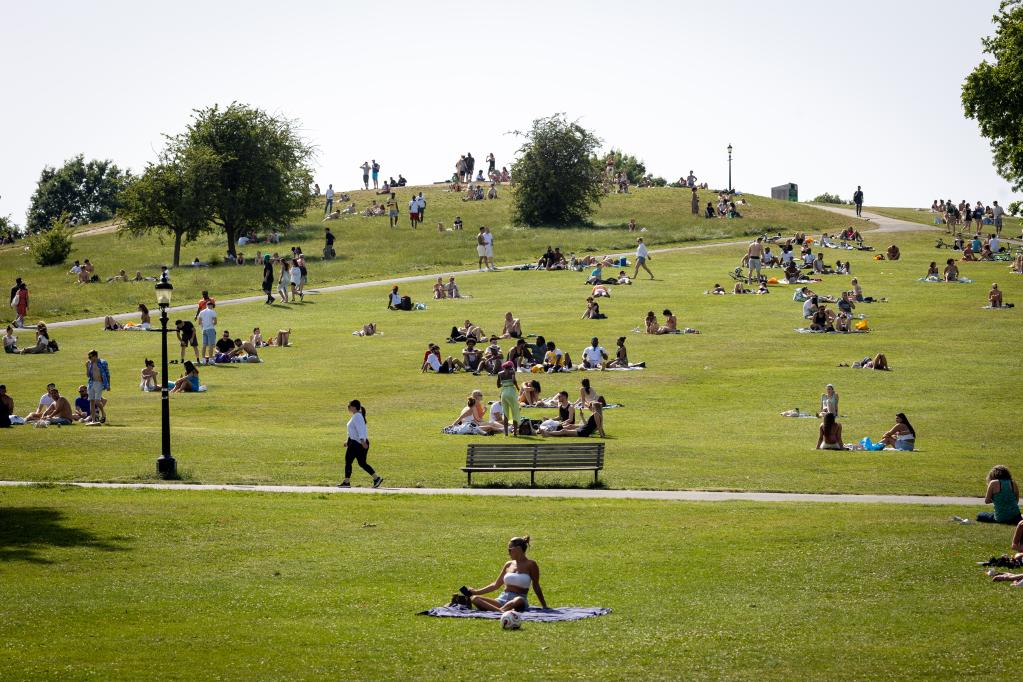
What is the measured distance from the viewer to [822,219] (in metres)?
89.4

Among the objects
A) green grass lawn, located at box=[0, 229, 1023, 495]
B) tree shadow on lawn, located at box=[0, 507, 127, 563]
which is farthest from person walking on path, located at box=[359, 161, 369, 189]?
tree shadow on lawn, located at box=[0, 507, 127, 563]

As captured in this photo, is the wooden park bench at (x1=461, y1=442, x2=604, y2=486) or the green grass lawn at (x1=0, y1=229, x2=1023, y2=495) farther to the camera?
the green grass lawn at (x1=0, y1=229, x2=1023, y2=495)

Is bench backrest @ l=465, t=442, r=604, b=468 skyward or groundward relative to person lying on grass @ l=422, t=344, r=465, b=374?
groundward

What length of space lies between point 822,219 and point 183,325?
2164 inches

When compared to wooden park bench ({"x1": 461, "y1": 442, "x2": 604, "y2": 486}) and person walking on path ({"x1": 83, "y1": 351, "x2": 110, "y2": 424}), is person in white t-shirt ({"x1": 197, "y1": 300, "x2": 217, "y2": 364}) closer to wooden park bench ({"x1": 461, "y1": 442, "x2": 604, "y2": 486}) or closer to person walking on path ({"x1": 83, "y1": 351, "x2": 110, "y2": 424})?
person walking on path ({"x1": 83, "y1": 351, "x2": 110, "y2": 424})

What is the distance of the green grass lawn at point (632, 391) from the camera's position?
29000 mm

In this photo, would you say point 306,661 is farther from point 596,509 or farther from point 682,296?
point 682,296

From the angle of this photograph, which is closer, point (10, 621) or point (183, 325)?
point (10, 621)

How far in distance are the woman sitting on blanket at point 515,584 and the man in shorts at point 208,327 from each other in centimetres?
3101

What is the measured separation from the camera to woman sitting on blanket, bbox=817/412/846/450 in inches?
1247

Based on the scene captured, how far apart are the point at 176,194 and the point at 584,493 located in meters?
59.6

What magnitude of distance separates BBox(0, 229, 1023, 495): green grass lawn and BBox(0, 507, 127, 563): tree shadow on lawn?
4.82 meters

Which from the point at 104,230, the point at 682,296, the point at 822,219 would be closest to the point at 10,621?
the point at 682,296

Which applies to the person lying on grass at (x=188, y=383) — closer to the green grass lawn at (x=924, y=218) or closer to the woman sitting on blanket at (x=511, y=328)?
the woman sitting on blanket at (x=511, y=328)
